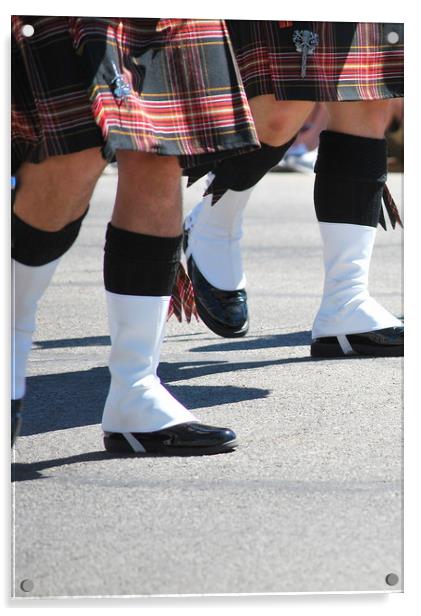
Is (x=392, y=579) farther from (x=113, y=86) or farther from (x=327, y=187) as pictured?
(x=327, y=187)

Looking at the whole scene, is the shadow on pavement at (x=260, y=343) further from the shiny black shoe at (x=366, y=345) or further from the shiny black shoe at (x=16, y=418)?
the shiny black shoe at (x=16, y=418)

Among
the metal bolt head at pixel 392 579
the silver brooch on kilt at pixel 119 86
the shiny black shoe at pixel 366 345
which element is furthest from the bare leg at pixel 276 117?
the metal bolt head at pixel 392 579

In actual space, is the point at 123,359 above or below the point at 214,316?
above

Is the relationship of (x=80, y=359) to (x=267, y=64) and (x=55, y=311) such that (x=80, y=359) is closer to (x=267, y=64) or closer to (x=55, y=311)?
(x=55, y=311)

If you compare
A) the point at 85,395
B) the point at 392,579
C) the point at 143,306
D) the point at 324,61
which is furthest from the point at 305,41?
the point at 392,579

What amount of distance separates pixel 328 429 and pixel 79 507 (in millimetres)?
598

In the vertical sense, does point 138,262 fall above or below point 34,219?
below

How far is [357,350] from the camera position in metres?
3.07

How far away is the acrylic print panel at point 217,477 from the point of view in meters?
1.97

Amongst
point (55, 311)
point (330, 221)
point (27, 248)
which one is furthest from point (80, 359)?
point (27, 248)

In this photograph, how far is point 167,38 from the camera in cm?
221

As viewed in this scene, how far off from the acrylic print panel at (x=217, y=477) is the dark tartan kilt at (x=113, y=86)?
10.8 inches

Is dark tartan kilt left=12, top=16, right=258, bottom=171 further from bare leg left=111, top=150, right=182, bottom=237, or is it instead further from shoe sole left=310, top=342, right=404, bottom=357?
shoe sole left=310, top=342, right=404, bottom=357

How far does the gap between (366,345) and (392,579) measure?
1.08 meters
